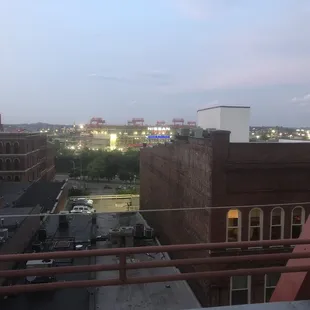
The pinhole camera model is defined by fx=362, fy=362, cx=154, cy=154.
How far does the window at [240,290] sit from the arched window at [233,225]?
1.33 meters

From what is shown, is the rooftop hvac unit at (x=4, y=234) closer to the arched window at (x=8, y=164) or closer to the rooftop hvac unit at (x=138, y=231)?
the rooftop hvac unit at (x=138, y=231)

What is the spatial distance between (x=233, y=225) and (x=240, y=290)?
84.7 inches

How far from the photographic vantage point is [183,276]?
9.56 ft

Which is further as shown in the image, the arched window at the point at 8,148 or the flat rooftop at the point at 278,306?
the arched window at the point at 8,148

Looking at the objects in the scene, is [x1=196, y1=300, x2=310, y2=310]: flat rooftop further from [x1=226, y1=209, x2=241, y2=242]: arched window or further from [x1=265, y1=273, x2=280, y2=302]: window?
[x1=265, y1=273, x2=280, y2=302]: window

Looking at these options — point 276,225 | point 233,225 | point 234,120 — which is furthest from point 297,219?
point 234,120

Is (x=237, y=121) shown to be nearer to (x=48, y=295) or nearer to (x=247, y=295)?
(x=247, y=295)

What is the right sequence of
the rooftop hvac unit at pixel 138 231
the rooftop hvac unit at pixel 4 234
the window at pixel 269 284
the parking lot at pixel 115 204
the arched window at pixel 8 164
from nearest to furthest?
the window at pixel 269 284 < the rooftop hvac unit at pixel 4 234 < the rooftop hvac unit at pixel 138 231 < the parking lot at pixel 115 204 < the arched window at pixel 8 164

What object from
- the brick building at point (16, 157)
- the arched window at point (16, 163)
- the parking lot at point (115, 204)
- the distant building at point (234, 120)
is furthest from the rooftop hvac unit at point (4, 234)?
the arched window at point (16, 163)

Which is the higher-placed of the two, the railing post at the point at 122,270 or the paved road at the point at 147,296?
the railing post at the point at 122,270

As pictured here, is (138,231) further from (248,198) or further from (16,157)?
(16,157)

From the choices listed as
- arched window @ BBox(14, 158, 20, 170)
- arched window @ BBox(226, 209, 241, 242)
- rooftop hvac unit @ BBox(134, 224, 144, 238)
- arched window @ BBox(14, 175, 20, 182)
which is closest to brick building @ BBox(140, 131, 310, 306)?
arched window @ BBox(226, 209, 241, 242)

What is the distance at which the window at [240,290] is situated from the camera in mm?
11922

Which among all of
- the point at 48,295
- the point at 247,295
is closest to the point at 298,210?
the point at 247,295
